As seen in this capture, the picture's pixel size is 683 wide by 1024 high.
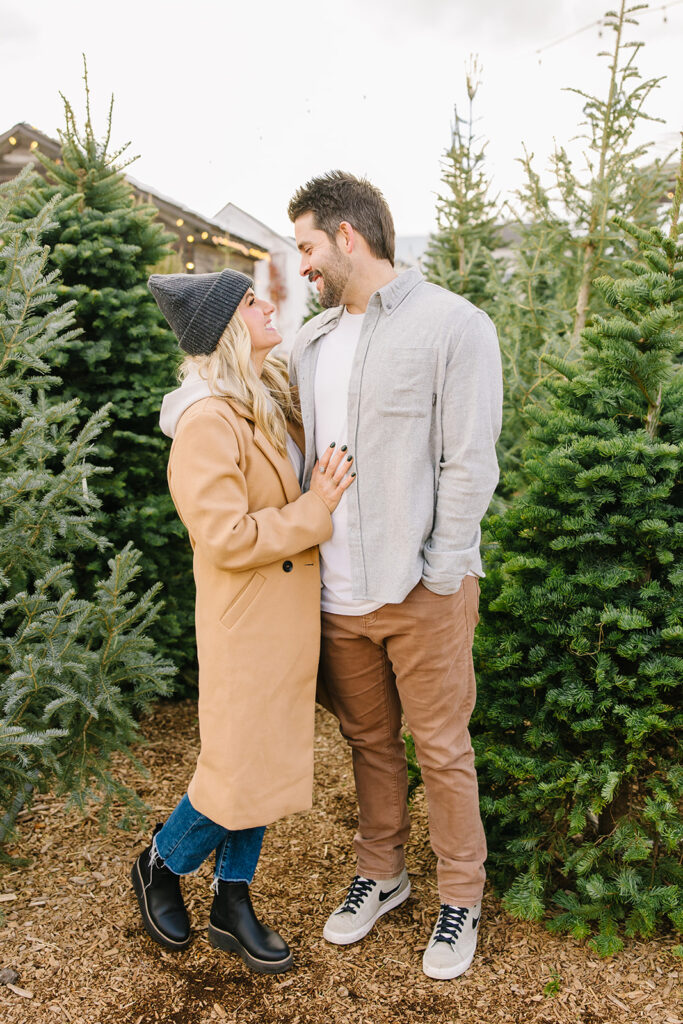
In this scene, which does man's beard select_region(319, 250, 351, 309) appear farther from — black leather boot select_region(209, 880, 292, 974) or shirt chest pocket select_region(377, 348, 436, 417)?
black leather boot select_region(209, 880, 292, 974)

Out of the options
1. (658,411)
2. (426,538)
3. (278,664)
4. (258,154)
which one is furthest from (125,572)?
(258,154)

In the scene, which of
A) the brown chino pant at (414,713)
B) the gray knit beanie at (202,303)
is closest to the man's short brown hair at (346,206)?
the gray knit beanie at (202,303)

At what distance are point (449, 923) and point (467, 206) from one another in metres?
6.28

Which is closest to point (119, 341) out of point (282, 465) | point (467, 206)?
point (282, 465)

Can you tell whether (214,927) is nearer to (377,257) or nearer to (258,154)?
(377,257)

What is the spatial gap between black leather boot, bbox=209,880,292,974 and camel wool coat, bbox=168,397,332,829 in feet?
1.10

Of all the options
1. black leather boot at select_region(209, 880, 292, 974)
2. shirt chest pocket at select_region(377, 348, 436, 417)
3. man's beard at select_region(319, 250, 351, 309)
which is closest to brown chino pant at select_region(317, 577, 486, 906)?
black leather boot at select_region(209, 880, 292, 974)

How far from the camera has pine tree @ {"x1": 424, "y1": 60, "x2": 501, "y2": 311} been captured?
22.9 ft

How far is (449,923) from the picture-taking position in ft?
8.18

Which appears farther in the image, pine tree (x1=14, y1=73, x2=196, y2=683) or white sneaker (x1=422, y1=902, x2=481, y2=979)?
pine tree (x1=14, y1=73, x2=196, y2=683)

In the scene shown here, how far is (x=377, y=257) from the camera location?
2469 millimetres

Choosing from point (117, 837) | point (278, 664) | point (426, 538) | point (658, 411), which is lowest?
point (117, 837)

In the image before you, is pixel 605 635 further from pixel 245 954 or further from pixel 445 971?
pixel 245 954

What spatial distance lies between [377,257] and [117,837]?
2.59m
